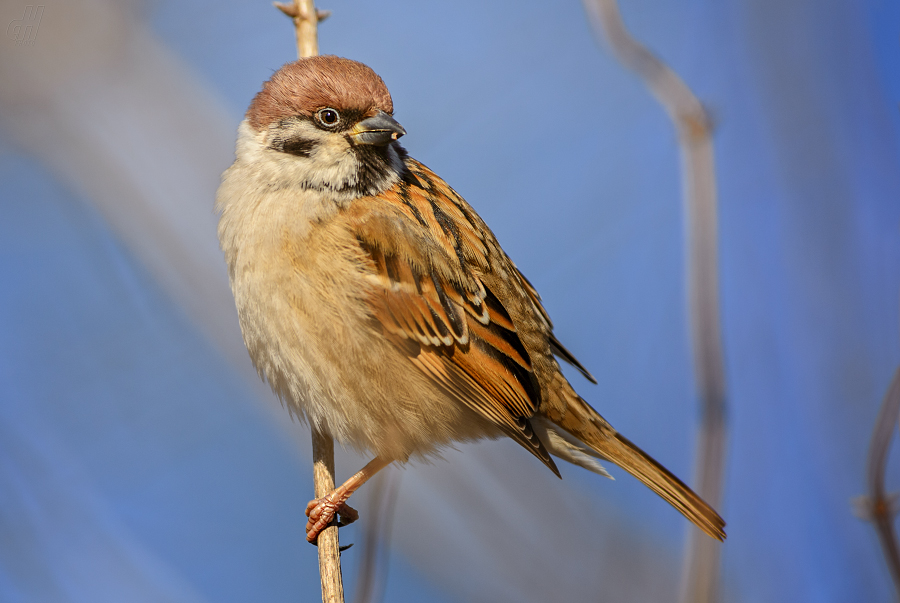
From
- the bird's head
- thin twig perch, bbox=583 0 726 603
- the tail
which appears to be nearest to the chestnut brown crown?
the bird's head

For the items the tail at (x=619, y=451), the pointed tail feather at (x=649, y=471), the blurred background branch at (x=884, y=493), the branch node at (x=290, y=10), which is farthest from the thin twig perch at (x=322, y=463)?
the blurred background branch at (x=884, y=493)

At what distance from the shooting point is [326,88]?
2.55m

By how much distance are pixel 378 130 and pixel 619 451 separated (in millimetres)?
1572

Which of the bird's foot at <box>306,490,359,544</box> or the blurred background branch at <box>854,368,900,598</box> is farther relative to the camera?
the bird's foot at <box>306,490,359,544</box>

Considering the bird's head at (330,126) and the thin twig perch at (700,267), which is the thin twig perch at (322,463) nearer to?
the bird's head at (330,126)

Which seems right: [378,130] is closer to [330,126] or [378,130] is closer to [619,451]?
[330,126]

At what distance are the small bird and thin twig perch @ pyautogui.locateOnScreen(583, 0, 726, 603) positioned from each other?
23.2 inches

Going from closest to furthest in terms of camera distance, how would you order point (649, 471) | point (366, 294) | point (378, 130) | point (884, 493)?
point (884, 493), point (378, 130), point (366, 294), point (649, 471)

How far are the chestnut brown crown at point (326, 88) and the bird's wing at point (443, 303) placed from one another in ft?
1.16

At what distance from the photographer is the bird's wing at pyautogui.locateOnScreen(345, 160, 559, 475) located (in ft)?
8.74

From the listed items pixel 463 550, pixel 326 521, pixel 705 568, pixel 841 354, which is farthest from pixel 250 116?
pixel 841 354

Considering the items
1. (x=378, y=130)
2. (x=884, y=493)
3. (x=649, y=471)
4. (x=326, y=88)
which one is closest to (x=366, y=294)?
(x=378, y=130)

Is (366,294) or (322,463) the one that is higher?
(366,294)

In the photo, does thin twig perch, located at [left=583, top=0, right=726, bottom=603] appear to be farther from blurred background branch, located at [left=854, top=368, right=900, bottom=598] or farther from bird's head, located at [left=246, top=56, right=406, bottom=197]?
bird's head, located at [left=246, top=56, right=406, bottom=197]
